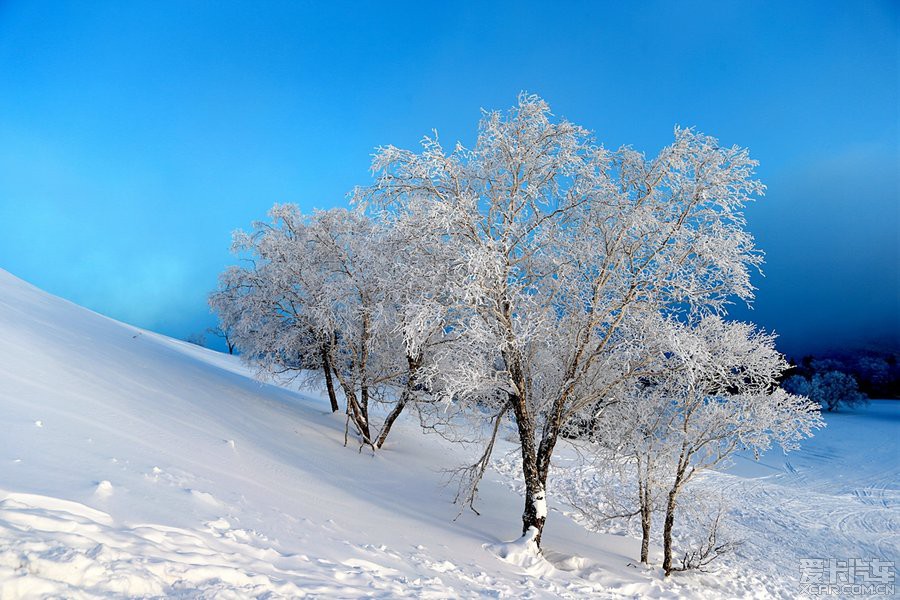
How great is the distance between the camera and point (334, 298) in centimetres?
1301

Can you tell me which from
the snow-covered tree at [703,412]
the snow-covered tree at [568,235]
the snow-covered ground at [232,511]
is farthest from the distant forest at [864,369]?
the snow-covered tree at [568,235]

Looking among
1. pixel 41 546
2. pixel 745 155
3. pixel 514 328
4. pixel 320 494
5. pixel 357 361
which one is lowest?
pixel 320 494

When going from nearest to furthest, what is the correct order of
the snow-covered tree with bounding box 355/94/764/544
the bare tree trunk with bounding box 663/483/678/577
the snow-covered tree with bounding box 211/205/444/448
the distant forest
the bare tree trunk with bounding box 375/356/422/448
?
the snow-covered tree with bounding box 355/94/764/544 → the bare tree trunk with bounding box 663/483/678/577 → the bare tree trunk with bounding box 375/356/422/448 → the snow-covered tree with bounding box 211/205/444/448 → the distant forest

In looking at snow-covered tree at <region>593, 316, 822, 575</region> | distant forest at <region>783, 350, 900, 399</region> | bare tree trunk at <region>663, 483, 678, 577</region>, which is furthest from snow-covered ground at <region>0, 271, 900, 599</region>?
distant forest at <region>783, 350, 900, 399</region>

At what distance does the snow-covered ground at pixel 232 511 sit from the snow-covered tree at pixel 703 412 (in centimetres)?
205

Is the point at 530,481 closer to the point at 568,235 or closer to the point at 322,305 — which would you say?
the point at 568,235

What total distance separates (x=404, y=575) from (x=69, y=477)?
3505 millimetres

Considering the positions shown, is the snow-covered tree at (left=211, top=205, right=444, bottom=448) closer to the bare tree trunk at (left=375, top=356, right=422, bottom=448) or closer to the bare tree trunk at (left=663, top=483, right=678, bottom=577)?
the bare tree trunk at (left=375, top=356, right=422, bottom=448)

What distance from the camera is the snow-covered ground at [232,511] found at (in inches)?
153

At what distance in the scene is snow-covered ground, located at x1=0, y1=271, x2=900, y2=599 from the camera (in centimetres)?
389

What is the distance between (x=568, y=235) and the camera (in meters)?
9.45

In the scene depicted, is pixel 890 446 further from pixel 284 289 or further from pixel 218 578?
pixel 218 578

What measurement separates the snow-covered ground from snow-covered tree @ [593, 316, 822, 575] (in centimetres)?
205

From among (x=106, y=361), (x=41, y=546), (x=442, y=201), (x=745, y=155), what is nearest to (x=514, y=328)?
(x=442, y=201)
